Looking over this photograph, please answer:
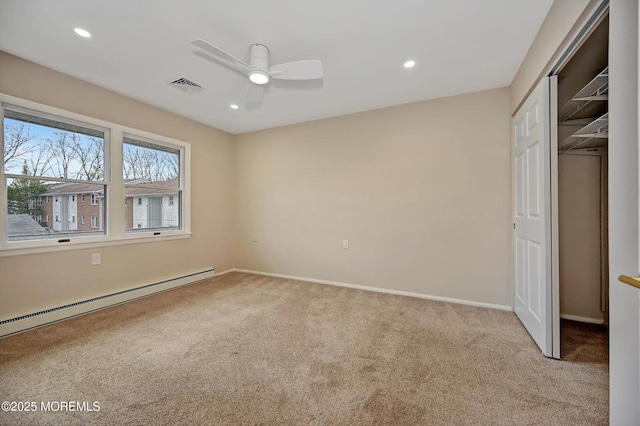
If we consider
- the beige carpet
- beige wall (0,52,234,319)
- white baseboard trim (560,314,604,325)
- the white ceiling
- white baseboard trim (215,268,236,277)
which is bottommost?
the beige carpet

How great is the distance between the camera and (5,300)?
2230mm

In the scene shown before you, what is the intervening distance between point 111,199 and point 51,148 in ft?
2.33

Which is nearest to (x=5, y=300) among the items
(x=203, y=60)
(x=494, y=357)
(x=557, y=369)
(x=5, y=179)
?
(x=5, y=179)

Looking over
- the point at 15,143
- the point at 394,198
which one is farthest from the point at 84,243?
the point at 394,198

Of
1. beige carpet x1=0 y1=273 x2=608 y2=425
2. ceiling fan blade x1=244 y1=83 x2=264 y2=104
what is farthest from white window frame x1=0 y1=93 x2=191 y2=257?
ceiling fan blade x1=244 y1=83 x2=264 y2=104

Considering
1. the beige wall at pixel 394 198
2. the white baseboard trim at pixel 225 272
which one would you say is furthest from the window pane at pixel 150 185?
the beige wall at pixel 394 198

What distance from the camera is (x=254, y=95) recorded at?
303 centimetres

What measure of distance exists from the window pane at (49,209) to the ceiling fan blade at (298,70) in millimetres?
2558

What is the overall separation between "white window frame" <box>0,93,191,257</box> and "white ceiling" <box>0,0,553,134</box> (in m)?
0.44

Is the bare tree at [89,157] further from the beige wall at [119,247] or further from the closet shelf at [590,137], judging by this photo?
the closet shelf at [590,137]

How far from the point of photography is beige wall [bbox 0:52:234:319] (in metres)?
2.32

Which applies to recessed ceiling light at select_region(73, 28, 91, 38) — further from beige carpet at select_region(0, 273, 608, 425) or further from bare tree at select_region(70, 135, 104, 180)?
beige carpet at select_region(0, 273, 608, 425)

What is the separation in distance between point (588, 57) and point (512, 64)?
0.63 metres

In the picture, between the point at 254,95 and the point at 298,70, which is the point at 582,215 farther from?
the point at 254,95
